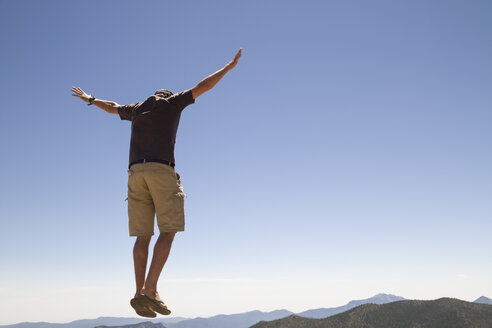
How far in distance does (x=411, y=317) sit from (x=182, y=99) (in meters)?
105

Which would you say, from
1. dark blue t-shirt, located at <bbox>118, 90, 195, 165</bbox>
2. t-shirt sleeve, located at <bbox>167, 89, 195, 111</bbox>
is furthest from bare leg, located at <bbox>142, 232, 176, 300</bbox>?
t-shirt sleeve, located at <bbox>167, 89, 195, 111</bbox>

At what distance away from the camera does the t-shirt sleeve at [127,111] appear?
6.48 m

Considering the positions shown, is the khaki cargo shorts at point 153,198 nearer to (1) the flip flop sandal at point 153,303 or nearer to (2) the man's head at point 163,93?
(1) the flip flop sandal at point 153,303

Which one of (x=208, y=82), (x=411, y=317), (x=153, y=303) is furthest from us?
(x=411, y=317)

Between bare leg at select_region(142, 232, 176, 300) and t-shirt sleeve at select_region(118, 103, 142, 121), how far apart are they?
2.33m

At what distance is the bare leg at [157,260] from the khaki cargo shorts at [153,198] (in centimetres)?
15

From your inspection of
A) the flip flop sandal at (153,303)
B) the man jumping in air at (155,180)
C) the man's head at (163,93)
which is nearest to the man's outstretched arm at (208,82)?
the man jumping in air at (155,180)

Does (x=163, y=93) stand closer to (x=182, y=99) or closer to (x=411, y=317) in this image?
(x=182, y=99)

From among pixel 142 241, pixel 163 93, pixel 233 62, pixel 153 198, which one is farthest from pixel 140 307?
pixel 233 62

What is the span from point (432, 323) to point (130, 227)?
328 ft

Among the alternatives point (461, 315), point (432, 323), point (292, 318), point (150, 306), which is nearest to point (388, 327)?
point (432, 323)

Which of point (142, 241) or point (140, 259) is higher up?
point (142, 241)

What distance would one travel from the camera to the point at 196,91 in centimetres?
604

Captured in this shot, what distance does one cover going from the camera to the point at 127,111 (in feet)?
21.6
